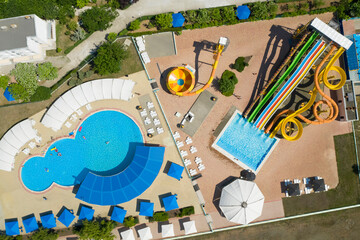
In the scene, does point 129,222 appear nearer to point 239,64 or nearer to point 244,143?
point 244,143

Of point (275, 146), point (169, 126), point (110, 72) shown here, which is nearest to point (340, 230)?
point (275, 146)

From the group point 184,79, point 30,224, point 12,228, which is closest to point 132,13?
point 184,79

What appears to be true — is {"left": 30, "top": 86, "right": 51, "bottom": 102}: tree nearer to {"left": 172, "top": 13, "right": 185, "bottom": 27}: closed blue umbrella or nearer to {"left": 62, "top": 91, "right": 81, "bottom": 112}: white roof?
{"left": 62, "top": 91, "right": 81, "bottom": 112}: white roof

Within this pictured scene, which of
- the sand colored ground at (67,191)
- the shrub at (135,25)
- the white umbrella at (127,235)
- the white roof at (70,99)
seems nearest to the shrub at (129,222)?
the sand colored ground at (67,191)

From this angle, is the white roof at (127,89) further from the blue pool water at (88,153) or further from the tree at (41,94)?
the tree at (41,94)

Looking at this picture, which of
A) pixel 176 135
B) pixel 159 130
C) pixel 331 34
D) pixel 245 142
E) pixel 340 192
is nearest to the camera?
pixel 331 34

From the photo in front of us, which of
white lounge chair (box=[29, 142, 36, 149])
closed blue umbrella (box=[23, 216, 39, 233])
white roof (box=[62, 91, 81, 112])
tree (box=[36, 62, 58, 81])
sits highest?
tree (box=[36, 62, 58, 81])

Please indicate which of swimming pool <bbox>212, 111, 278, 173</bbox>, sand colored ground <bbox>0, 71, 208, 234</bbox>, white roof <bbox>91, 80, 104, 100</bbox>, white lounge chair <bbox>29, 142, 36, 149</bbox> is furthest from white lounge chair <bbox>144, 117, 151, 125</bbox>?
white lounge chair <bbox>29, 142, 36, 149</bbox>
